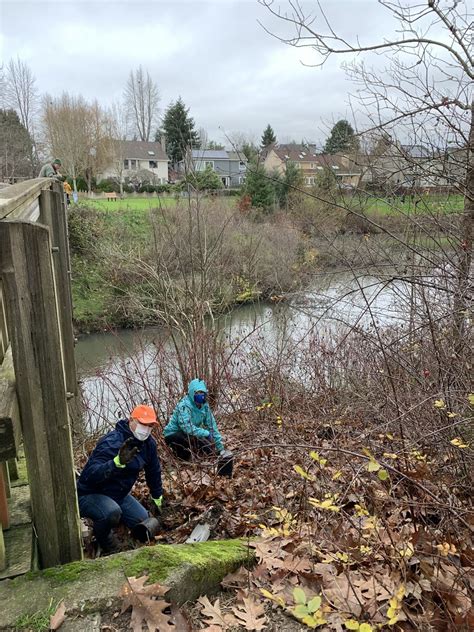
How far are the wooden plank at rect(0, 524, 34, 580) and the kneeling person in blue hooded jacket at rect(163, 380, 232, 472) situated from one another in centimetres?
285

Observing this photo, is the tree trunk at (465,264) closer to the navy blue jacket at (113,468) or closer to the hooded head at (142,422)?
the hooded head at (142,422)

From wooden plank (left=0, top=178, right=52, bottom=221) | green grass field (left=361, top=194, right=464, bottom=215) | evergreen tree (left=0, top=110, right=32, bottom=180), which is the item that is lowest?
green grass field (left=361, top=194, right=464, bottom=215)

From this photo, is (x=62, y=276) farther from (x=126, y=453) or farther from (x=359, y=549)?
(x=359, y=549)

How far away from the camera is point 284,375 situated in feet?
26.5

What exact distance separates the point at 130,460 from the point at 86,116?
149ft

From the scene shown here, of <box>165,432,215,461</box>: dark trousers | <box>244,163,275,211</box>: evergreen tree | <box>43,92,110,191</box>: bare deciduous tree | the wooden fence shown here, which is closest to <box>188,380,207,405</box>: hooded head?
<box>165,432,215,461</box>: dark trousers

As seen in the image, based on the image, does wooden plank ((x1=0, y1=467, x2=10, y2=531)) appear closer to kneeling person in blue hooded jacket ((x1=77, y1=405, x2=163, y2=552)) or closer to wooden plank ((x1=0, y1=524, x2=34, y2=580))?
wooden plank ((x1=0, y1=524, x2=34, y2=580))

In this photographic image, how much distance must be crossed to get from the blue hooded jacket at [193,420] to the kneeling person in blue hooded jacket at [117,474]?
121cm

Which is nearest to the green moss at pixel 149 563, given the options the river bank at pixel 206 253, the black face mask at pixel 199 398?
the black face mask at pixel 199 398

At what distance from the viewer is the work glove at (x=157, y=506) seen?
13.6 feet

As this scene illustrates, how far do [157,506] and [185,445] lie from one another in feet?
4.23

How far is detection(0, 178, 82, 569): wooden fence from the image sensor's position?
6.55ft

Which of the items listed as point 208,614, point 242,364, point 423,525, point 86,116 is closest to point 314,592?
point 208,614

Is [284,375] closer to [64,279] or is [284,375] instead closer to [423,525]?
[64,279]
